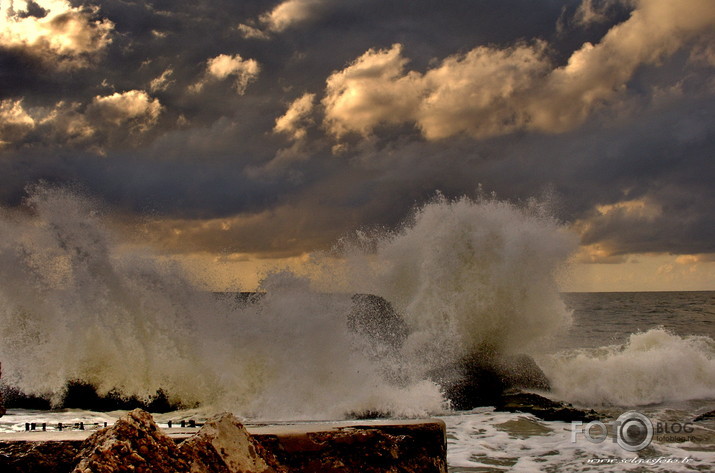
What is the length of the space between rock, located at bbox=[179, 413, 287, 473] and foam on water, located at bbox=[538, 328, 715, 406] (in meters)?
10.2

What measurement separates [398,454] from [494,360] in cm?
993

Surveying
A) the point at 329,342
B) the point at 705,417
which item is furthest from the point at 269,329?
the point at 705,417

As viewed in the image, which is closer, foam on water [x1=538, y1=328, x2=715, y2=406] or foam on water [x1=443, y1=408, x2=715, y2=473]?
foam on water [x1=443, y1=408, x2=715, y2=473]

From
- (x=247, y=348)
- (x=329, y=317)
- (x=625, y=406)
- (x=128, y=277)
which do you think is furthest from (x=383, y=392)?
(x=128, y=277)

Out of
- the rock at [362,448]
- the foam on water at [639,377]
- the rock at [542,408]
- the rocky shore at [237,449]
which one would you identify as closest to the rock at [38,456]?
the rocky shore at [237,449]

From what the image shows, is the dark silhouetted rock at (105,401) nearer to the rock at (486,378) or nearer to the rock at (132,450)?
the rock at (486,378)

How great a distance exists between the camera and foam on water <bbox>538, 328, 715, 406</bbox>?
1213cm

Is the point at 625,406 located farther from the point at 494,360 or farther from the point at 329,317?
the point at 329,317

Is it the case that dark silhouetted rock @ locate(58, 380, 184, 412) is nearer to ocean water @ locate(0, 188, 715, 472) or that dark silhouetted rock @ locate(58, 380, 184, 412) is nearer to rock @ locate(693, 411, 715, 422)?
ocean water @ locate(0, 188, 715, 472)

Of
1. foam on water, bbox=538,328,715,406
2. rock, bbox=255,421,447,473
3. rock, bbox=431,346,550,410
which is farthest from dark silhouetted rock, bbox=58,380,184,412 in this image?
rock, bbox=255,421,447,473

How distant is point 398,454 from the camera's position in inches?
124

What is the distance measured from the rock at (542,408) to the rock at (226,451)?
724 cm

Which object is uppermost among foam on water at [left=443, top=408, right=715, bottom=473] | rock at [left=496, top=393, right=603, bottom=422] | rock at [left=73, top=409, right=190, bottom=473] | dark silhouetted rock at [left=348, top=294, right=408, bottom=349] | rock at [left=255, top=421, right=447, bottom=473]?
dark silhouetted rock at [left=348, top=294, right=408, bottom=349]

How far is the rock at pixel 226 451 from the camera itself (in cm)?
280
